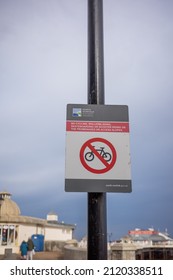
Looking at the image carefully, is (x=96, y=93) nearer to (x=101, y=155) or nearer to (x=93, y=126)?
(x=93, y=126)

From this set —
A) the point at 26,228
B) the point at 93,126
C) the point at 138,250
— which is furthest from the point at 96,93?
the point at 26,228

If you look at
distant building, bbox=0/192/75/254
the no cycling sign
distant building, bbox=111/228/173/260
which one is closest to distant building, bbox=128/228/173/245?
distant building, bbox=111/228/173/260

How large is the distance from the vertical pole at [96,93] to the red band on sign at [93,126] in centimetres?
12

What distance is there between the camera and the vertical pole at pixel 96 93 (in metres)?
1.31

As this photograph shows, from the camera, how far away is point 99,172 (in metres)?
1.41

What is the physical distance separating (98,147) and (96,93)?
0.28 metres

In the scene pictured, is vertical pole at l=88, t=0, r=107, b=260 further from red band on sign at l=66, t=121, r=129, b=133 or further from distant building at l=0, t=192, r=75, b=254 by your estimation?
distant building at l=0, t=192, r=75, b=254

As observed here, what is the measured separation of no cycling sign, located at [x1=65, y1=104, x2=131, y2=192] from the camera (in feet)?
4.60

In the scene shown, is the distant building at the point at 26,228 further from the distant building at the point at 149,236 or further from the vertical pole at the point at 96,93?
the vertical pole at the point at 96,93

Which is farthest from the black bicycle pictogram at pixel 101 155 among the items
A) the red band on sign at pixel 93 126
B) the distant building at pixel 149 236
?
the distant building at pixel 149 236
